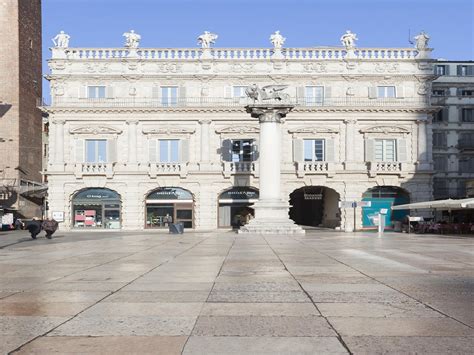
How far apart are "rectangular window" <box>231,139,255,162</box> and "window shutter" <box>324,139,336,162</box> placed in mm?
6703

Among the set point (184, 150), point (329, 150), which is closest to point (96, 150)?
point (184, 150)

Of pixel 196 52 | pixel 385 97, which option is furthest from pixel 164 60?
pixel 385 97

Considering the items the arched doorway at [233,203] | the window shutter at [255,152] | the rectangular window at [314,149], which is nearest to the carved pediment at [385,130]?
the rectangular window at [314,149]

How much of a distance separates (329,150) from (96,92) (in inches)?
854

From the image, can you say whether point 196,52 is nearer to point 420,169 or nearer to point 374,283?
point 420,169

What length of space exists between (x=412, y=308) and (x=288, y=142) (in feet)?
157

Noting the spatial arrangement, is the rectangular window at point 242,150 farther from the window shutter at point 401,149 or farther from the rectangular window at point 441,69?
the rectangular window at point 441,69

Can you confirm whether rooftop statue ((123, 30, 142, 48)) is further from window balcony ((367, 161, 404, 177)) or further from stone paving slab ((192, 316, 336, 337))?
stone paving slab ((192, 316, 336, 337))

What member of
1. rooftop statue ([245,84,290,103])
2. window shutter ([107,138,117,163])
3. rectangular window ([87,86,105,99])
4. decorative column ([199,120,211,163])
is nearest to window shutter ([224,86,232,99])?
decorative column ([199,120,211,163])

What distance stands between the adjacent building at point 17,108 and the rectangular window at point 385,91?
33.3m

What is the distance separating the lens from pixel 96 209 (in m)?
57.8

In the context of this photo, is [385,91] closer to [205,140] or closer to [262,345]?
[205,140]

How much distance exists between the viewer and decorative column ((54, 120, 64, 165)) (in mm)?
57062

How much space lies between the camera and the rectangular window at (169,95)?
189 feet
